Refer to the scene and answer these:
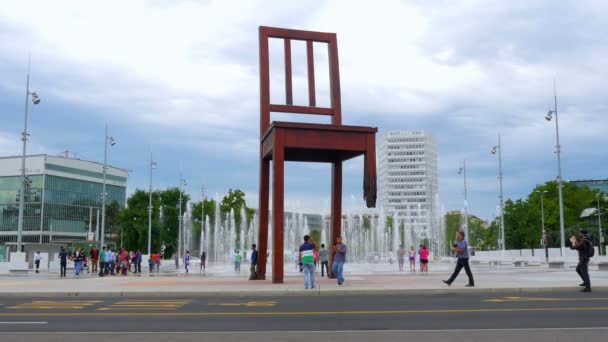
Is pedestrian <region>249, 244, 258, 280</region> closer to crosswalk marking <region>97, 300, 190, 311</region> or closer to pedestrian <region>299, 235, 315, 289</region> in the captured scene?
pedestrian <region>299, 235, 315, 289</region>

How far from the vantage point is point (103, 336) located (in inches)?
294

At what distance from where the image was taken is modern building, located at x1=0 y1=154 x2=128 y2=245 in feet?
288

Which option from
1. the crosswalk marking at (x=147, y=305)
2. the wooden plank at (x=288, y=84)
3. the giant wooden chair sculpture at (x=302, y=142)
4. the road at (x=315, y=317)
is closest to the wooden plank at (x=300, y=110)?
the giant wooden chair sculpture at (x=302, y=142)

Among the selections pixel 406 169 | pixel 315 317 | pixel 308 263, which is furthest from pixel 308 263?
pixel 406 169

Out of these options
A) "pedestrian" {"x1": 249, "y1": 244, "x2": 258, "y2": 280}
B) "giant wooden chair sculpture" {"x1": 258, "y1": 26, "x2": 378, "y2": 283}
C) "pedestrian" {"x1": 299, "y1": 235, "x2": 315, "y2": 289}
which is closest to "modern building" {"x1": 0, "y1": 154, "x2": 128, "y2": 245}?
"pedestrian" {"x1": 249, "y1": 244, "x2": 258, "y2": 280}

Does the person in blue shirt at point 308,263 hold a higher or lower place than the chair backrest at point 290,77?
lower

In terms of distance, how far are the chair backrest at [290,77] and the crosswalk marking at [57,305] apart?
6933 millimetres

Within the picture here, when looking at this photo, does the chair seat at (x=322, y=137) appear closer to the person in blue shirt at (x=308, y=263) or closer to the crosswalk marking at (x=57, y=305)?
the person in blue shirt at (x=308, y=263)

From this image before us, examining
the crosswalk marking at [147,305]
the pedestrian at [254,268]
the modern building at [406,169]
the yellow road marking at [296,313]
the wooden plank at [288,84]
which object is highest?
the modern building at [406,169]

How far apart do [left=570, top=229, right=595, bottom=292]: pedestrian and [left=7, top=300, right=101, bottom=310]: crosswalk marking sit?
10186mm

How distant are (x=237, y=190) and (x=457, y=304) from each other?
68.9 m

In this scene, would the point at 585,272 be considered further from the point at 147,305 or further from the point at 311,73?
the point at 147,305

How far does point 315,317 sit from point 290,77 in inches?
359

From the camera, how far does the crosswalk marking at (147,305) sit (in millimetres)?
10992
